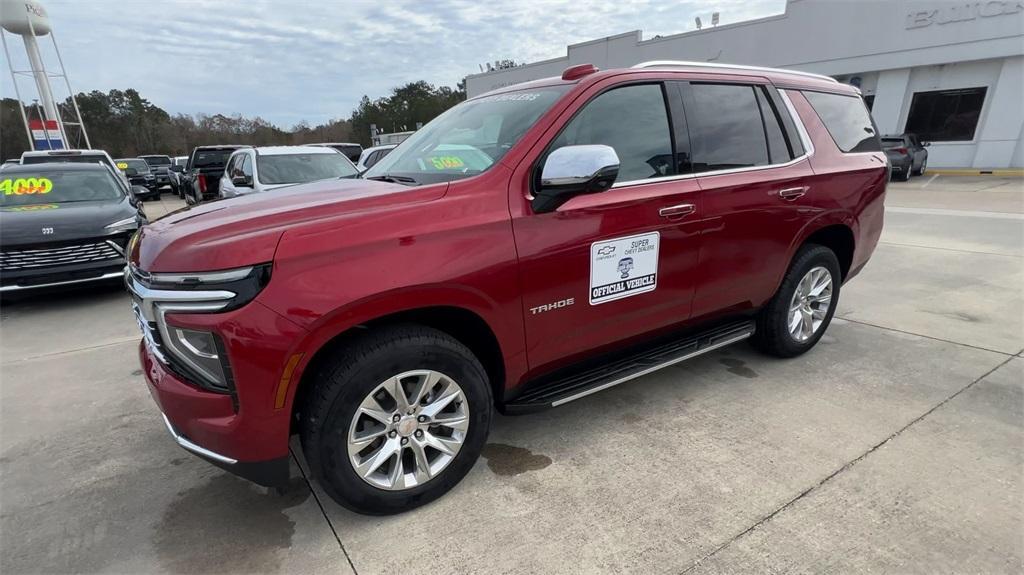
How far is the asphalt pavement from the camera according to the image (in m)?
2.20

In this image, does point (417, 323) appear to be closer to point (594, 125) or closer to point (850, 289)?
point (594, 125)

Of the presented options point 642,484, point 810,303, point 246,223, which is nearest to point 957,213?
point 810,303

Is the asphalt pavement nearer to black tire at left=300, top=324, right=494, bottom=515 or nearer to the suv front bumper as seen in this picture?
black tire at left=300, top=324, right=494, bottom=515

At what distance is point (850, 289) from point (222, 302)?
616cm

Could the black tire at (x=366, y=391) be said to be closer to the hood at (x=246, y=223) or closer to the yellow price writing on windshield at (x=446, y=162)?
the hood at (x=246, y=223)

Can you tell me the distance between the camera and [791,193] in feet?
11.3

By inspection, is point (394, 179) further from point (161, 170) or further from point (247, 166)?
point (161, 170)

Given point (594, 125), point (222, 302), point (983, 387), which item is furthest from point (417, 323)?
point (983, 387)

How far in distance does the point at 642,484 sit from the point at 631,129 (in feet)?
6.11

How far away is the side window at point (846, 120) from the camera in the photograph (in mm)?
3840

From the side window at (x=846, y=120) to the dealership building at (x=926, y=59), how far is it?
18.7 meters

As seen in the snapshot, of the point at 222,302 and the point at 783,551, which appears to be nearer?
the point at 222,302

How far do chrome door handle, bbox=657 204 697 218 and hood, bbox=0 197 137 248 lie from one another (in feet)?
21.0

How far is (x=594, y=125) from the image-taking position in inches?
109
